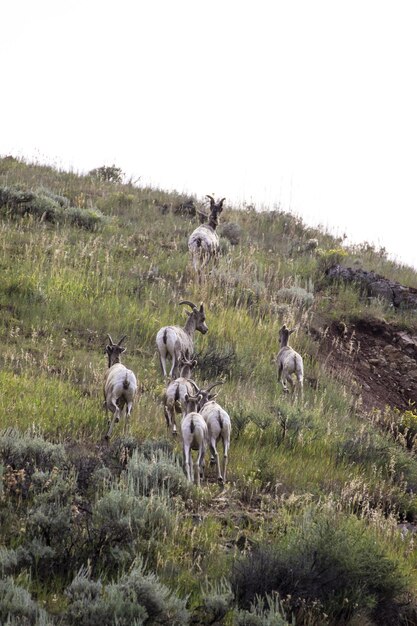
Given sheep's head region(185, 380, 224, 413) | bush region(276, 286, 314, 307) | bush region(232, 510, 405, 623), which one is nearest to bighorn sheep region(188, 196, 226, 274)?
bush region(276, 286, 314, 307)

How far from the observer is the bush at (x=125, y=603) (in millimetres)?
6250

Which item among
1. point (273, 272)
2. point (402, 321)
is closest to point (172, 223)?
point (273, 272)

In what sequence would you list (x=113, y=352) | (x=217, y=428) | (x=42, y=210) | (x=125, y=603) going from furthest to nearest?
(x=42, y=210), (x=113, y=352), (x=217, y=428), (x=125, y=603)

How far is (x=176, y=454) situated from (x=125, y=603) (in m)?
3.44

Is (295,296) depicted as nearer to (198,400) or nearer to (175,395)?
(175,395)

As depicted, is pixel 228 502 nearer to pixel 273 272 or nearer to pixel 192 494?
pixel 192 494

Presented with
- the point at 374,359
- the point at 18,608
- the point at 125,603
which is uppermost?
the point at 374,359

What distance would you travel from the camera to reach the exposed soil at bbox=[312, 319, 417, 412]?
16.4 metres

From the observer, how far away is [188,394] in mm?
10070

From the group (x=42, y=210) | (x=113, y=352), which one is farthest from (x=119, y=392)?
(x=42, y=210)

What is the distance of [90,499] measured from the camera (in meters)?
8.30

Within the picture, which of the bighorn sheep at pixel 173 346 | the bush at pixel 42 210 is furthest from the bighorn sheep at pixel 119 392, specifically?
the bush at pixel 42 210

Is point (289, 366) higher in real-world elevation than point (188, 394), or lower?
higher

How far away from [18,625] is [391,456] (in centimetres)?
694
